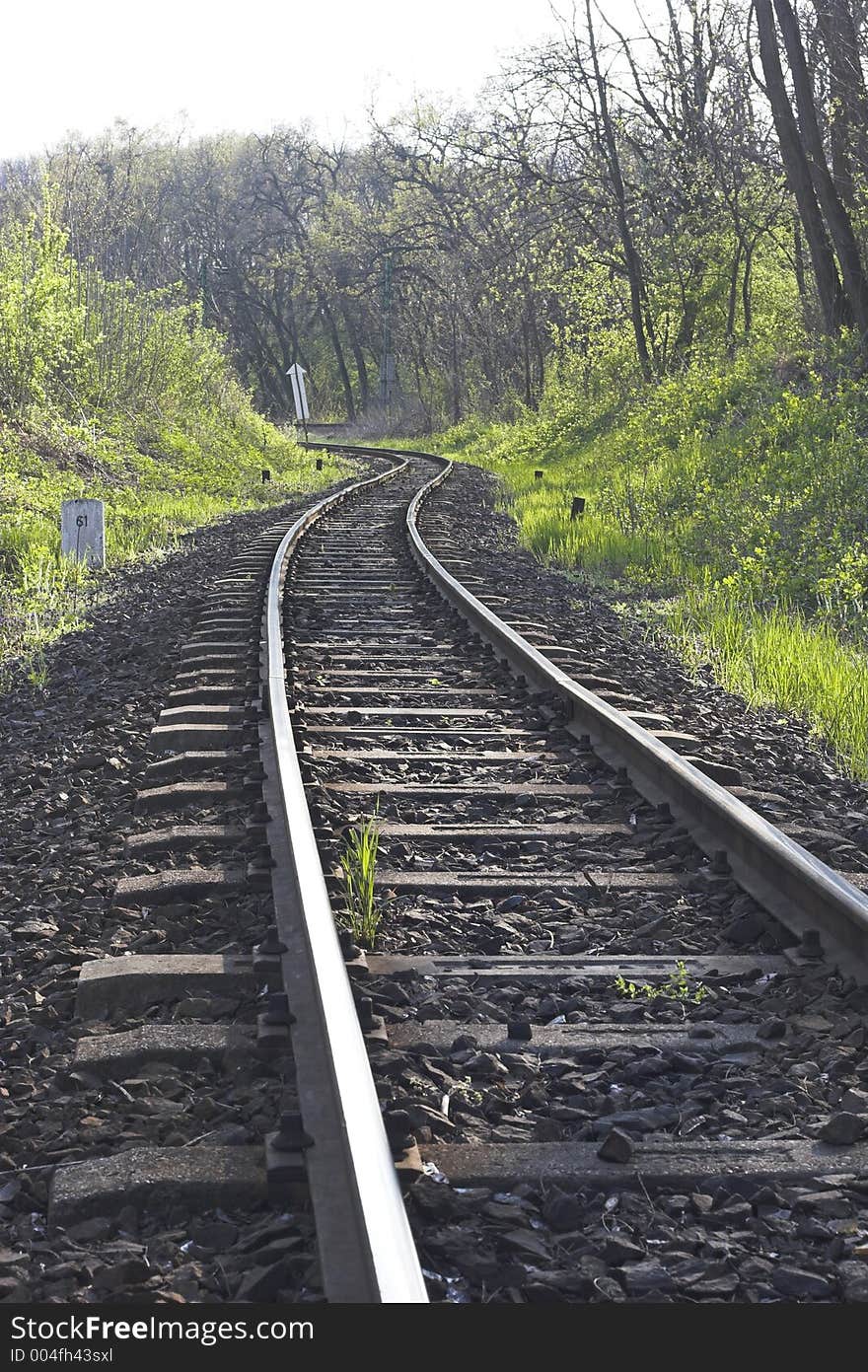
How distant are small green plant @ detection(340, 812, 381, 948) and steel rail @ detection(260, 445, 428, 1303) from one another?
0.33ft

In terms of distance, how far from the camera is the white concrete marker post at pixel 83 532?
11.9 meters

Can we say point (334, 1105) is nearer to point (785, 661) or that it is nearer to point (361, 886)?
point (361, 886)

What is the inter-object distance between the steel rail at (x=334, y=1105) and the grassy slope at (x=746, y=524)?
109 inches

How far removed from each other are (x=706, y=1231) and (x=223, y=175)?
63.7 meters

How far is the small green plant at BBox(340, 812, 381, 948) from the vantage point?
11.9 ft

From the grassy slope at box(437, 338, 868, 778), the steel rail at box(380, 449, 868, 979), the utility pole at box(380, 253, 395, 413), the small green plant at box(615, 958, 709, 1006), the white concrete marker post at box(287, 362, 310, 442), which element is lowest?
the small green plant at box(615, 958, 709, 1006)

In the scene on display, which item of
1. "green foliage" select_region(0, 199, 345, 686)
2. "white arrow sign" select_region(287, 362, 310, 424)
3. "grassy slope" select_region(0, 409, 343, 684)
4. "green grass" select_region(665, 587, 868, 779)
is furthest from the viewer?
"white arrow sign" select_region(287, 362, 310, 424)

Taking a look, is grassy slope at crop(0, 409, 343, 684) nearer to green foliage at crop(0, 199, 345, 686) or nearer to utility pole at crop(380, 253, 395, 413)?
green foliage at crop(0, 199, 345, 686)

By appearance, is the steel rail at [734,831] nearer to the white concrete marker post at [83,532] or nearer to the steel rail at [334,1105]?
the steel rail at [334,1105]

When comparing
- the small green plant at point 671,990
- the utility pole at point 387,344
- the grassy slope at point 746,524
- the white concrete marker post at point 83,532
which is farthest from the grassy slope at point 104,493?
the utility pole at point 387,344

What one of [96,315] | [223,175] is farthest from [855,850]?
[223,175]

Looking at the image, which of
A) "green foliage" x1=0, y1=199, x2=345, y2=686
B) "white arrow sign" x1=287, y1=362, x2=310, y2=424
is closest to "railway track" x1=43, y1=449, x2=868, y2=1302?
"green foliage" x1=0, y1=199, x2=345, y2=686

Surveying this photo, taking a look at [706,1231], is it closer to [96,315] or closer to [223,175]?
[96,315]

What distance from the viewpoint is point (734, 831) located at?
14.0ft
